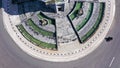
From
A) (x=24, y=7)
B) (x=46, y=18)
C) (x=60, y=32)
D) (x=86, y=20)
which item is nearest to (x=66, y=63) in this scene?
(x=60, y=32)

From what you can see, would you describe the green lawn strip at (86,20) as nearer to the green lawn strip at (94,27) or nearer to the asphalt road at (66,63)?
the green lawn strip at (94,27)

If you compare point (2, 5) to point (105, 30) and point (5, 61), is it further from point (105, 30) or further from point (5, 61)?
point (105, 30)

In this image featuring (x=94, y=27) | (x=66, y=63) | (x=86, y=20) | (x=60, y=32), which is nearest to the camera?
(x=66, y=63)

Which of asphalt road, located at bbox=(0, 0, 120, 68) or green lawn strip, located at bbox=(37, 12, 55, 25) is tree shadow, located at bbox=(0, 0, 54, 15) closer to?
green lawn strip, located at bbox=(37, 12, 55, 25)

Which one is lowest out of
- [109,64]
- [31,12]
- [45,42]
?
[109,64]

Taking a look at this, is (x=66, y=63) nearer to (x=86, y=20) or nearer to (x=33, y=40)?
(x=33, y=40)

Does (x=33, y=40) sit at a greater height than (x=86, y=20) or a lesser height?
lesser

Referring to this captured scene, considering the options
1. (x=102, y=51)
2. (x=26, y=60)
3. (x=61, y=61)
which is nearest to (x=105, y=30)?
(x=102, y=51)
